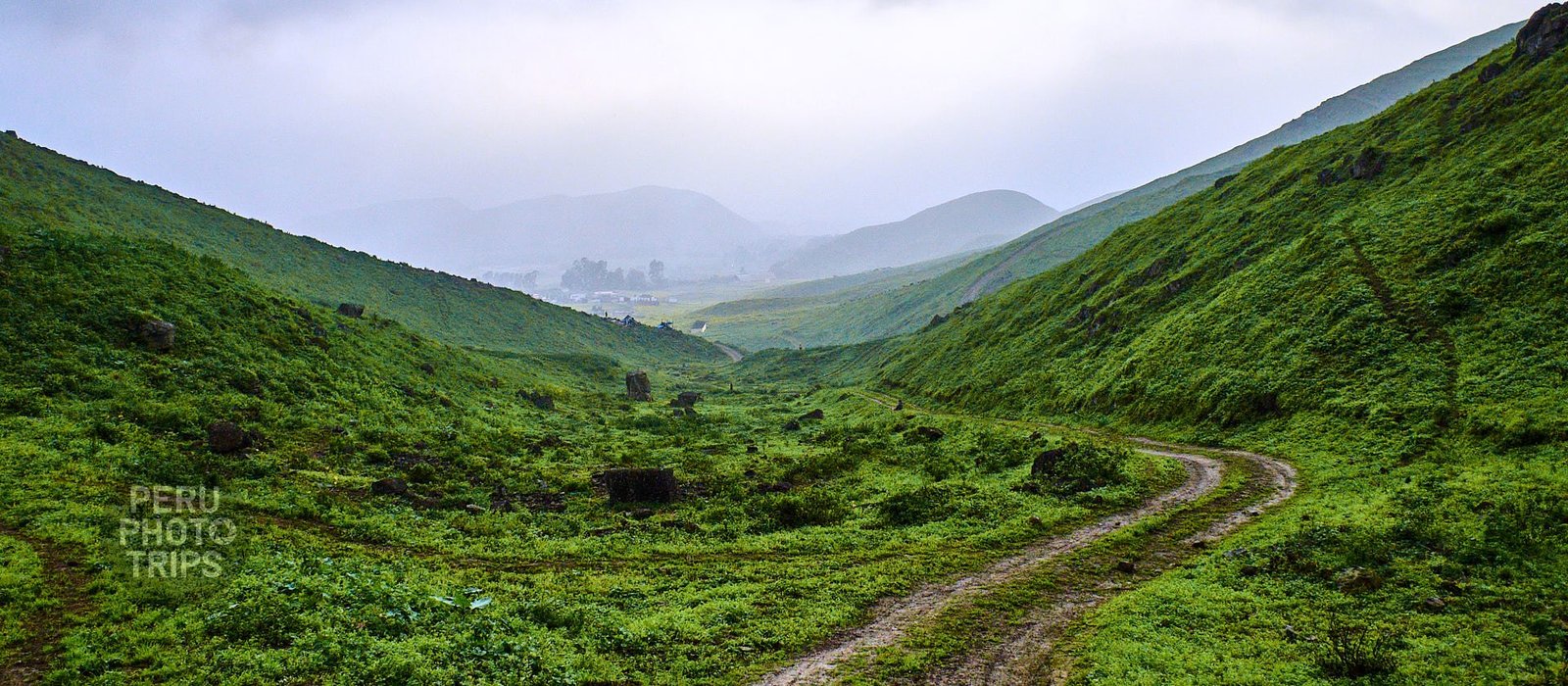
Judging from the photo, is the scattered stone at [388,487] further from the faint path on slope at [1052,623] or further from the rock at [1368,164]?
the rock at [1368,164]

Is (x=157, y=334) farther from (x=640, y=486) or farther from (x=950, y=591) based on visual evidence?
(x=950, y=591)

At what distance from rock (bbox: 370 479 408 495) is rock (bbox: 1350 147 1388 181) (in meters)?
79.1

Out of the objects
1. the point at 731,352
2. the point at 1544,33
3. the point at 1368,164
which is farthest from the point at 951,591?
the point at 731,352

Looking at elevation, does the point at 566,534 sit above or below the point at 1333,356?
below

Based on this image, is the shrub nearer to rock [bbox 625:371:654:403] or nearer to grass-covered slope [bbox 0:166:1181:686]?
grass-covered slope [bbox 0:166:1181:686]

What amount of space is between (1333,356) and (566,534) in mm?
43127

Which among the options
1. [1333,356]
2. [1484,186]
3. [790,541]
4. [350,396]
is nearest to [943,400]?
[1333,356]

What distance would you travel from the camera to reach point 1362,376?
32.4 meters

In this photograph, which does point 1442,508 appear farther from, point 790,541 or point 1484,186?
point 1484,186

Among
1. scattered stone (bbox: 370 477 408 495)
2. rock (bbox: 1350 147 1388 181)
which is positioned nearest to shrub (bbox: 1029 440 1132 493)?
scattered stone (bbox: 370 477 408 495)

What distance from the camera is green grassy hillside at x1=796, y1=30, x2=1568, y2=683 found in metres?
14.1

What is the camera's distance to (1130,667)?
1339 centimetres

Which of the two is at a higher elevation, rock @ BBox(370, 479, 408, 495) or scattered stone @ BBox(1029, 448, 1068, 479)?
rock @ BBox(370, 479, 408, 495)

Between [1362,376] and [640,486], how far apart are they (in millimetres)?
39113
